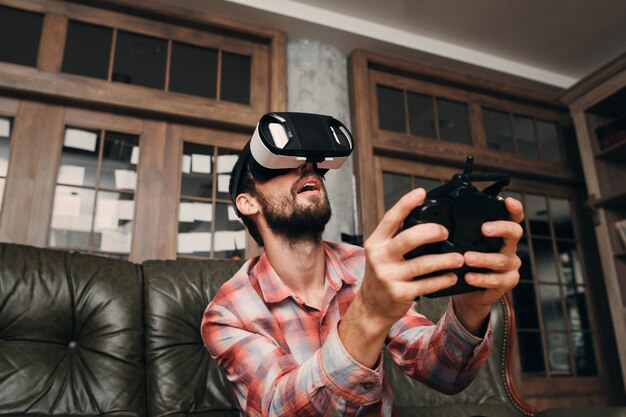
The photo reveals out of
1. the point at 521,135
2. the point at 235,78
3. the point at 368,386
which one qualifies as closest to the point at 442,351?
the point at 368,386

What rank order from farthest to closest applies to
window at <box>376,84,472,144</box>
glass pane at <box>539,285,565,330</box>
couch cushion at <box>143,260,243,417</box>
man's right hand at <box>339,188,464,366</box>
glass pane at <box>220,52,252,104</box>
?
glass pane at <box>539,285,565,330</box>
window at <box>376,84,472,144</box>
glass pane at <box>220,52,252,104</box>
couch cushion at <box>143,260,243,417</box>
man's right hand at <box>339,188,464,366</box>

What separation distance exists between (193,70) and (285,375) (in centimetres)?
225

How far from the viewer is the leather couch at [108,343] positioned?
1312 millimetres

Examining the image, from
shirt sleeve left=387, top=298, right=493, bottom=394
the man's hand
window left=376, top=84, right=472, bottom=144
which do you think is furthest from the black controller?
window left=376, top=84, right=472, bottom=144

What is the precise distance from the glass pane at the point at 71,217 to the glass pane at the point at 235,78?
0.94 metres

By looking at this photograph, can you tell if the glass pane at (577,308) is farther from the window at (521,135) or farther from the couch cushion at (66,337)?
the couch cushion at (66,337)

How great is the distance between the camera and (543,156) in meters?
Answer: 3.60

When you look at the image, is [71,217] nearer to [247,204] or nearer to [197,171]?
[197,171]

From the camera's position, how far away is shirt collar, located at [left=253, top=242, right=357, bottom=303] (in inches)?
46.3

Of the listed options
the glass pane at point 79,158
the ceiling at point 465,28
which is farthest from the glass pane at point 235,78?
the glass pane at point 79,158

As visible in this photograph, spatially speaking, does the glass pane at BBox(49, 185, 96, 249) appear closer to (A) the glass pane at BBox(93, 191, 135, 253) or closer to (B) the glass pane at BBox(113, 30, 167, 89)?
(A) the glass pane at BBox(93, 191, 135, 253)

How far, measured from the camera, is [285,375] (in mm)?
872

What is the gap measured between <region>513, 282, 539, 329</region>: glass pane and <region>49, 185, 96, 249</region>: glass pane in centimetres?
265

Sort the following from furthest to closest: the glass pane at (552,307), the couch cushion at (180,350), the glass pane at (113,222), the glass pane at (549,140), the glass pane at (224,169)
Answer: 1. the glass pane at (549,140)
2. the glass pane at (552,307)
3. the glass pane at (224,169)
4. the glass pane at (113,222)
5. the couch cushion at (180,350)
